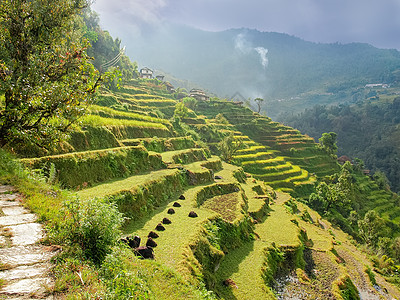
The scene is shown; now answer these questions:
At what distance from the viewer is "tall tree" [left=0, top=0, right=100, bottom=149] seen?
7.99 meters

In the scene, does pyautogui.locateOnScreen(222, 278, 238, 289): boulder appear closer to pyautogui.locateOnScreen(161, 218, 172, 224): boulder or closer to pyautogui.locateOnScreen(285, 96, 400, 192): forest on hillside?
pyautogui.locateOnScreen(161, 218, 172, 224): boulder

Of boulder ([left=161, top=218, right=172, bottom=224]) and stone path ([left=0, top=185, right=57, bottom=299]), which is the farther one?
boulder ([left=161, top=218, right=172, bottom=224])

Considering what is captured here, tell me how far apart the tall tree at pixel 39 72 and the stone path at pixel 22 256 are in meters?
3.19

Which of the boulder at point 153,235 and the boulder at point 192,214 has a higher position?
the boulder at point 153,235

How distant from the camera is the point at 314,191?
53500 millimetres

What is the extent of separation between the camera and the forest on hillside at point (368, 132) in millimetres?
118688

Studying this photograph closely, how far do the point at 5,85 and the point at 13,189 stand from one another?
10.8 ft

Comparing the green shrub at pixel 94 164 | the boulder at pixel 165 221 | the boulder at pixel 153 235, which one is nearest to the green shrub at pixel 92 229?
the boulder at pixel 153 235

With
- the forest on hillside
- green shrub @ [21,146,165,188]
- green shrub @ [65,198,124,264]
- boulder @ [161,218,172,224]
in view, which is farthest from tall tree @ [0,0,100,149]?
the forest on hillside

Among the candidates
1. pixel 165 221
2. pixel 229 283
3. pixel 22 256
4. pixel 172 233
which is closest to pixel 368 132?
pixel 229 283

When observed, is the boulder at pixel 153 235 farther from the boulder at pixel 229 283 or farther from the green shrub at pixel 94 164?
the green shrub at pixel 94 164

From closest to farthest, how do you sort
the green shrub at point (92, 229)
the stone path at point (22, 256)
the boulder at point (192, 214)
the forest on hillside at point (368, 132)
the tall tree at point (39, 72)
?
1. the stone path at point (22, 256)
2. the green shrub at point (92, 229)
3. the tall tree at point (39, 72)
4. the boulder at point (192, 214)
5. the forest on hillside at point (368, 132)

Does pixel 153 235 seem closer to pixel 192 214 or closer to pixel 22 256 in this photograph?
pixel 192 214

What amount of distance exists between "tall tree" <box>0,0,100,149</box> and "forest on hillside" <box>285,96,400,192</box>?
126m
